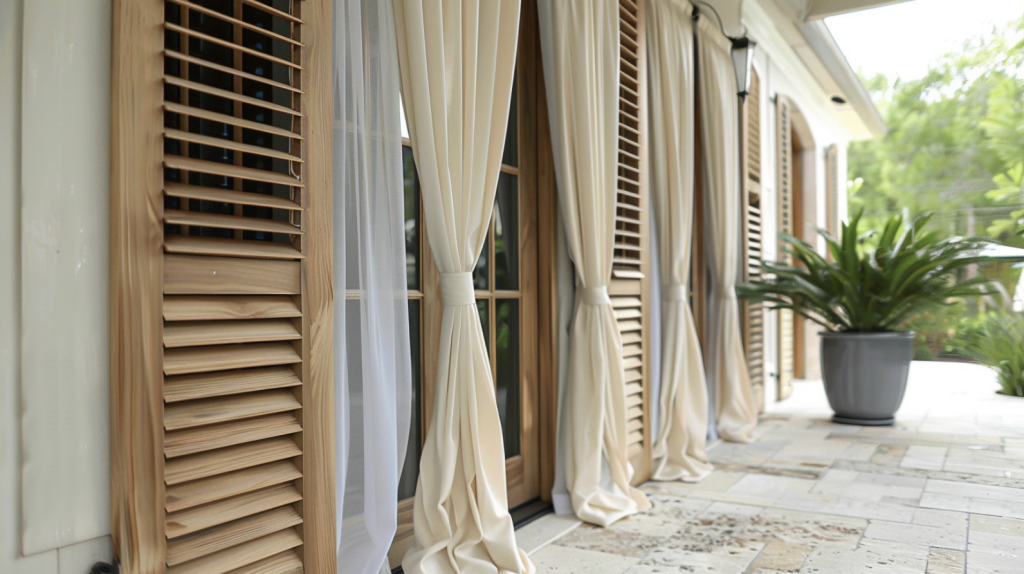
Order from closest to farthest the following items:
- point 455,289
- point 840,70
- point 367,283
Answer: point 367,283 → point 455,289 → point 840,70

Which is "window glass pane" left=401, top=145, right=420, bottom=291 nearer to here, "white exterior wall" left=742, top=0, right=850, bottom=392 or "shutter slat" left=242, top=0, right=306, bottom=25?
"shutter slat" left=242, top=0, right=306, bottom=25

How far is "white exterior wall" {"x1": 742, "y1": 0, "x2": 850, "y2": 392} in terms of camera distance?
4.78 m

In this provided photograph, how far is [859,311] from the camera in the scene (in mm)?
4199

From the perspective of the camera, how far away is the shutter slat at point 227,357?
120cm

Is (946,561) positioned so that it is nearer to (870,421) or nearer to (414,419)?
(414,419)

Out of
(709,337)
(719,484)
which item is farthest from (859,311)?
(719,484)

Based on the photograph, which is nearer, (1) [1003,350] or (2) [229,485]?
(2) [229,485]

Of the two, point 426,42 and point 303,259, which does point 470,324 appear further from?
point 426,42

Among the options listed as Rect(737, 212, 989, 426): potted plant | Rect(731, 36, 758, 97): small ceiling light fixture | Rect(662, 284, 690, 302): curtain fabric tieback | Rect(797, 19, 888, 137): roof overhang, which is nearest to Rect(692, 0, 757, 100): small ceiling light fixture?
Rect(731, 36, 758, 97): small ceiling light fixture

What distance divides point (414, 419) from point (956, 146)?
9272 millimetres

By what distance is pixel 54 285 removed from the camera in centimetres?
109

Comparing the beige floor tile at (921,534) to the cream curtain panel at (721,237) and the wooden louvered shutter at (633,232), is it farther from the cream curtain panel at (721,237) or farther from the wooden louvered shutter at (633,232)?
the cream curtain panel at (721,237)

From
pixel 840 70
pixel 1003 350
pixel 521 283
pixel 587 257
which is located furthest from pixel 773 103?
pixel 521 283

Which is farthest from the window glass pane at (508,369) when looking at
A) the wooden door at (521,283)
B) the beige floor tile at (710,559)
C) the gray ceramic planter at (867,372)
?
the gray ceramic planter at (867,372)
